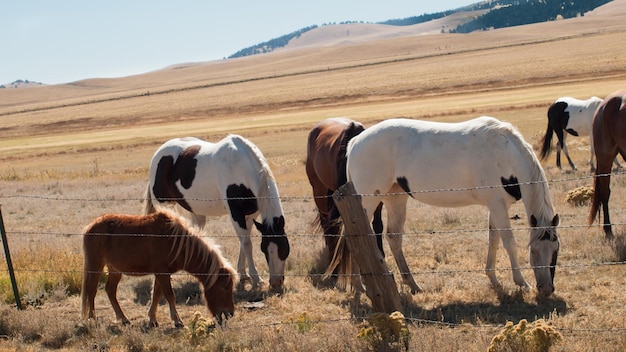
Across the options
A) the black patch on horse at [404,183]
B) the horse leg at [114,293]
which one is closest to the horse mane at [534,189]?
the black patch on horse at [404,183]

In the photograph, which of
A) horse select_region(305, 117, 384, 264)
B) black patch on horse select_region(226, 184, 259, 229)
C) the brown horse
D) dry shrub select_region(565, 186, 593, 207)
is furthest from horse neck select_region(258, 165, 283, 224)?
dry shrub select_region(565, 186, 593, 207)

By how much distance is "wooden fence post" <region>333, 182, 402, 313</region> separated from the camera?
5.90 m

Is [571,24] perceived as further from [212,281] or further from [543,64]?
[212,281]

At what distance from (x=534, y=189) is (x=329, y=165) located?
336 cm

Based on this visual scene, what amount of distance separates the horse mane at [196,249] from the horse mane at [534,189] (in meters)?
3.19

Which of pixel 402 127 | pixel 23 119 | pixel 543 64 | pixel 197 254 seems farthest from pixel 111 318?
pixel 23 119

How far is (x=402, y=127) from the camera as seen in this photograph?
809 centimetres

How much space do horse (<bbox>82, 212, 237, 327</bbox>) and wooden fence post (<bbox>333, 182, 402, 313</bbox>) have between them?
1651 millimetres

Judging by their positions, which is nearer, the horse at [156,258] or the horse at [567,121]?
the horse at [156,258]

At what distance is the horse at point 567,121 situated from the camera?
17500mm

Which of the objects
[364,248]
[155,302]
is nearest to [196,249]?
[155,302]

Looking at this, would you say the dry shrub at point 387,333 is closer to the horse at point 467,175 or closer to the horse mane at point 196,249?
the horse at point 467,175

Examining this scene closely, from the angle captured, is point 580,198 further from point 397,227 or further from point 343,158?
point 343,158

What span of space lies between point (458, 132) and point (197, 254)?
324 cm
